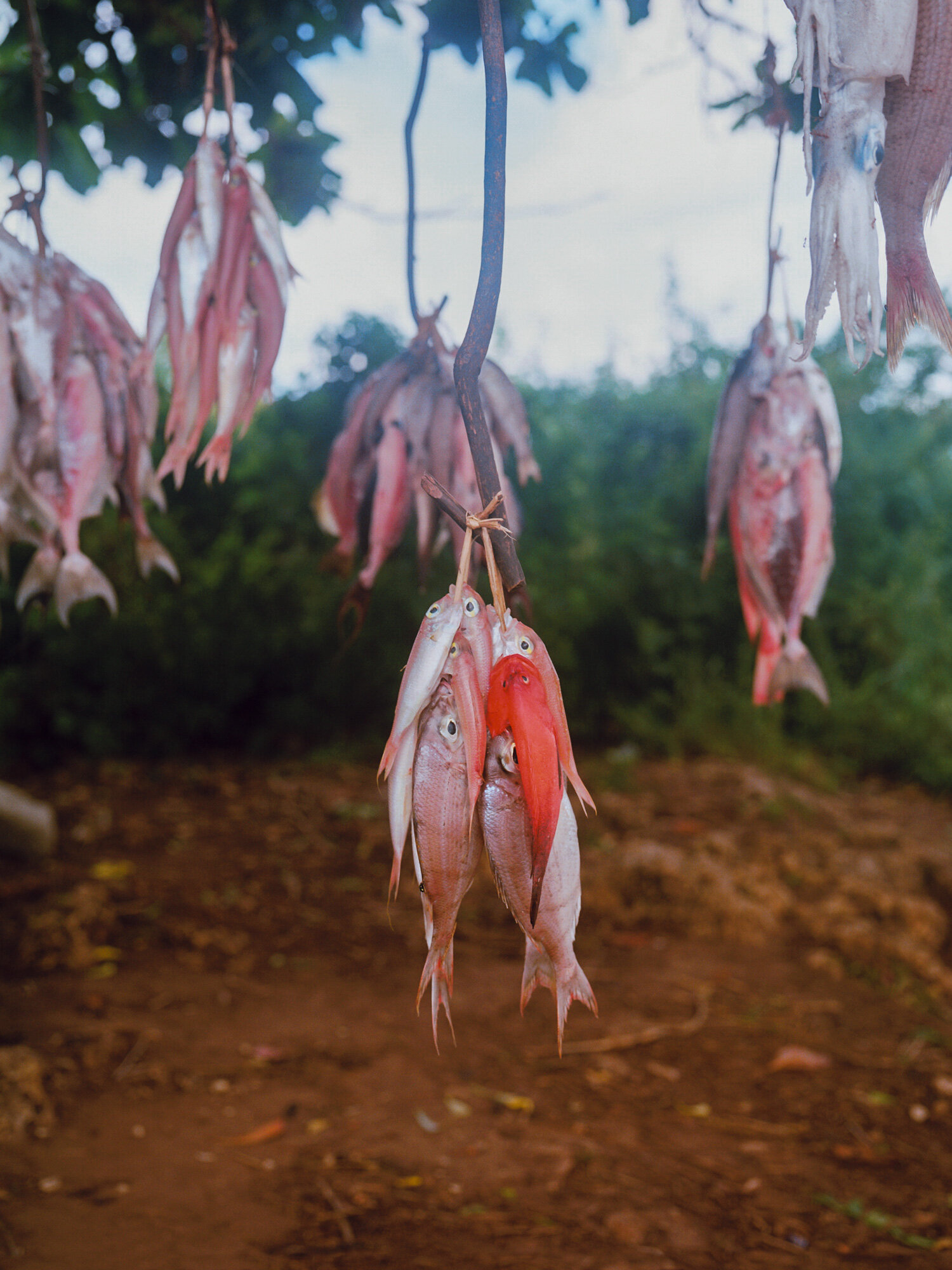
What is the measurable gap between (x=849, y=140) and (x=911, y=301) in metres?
0.12

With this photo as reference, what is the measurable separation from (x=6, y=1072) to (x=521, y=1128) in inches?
42.3

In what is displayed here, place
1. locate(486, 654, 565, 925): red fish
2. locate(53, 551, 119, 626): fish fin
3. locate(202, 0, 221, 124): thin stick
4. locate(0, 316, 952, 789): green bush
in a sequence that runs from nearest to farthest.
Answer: locate(486, 654, 565, 925): red fish → locate(202, 0, 221, 124): thin stick → locate(53, 551, 119, 626): fish fin → locate(0, 316, 952, 789): green bush

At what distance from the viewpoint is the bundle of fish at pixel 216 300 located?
3.47 ft

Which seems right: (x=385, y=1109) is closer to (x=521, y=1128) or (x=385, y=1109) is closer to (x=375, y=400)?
(x=521, y=1128)

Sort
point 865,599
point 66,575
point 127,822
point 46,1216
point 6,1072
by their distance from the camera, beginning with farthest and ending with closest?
point 865,599 < point 127,822 < point 6,1072 < point 46,1216 < point 66,575

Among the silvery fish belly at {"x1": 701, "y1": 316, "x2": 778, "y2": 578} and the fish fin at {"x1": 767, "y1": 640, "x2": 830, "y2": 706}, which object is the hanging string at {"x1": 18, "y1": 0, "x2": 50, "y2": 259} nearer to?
the silvery fish belly at {"x1": 701, "y1": 316, "x2": 778, "y2": 578}

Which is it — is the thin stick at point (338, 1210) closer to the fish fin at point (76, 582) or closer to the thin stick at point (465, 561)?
the fish fin at point (76, 582)

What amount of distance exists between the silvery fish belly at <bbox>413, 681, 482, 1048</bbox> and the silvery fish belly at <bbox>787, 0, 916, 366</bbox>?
360mm

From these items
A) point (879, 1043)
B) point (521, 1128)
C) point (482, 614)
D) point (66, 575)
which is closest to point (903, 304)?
point (482, 614)

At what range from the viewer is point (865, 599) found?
529 cm

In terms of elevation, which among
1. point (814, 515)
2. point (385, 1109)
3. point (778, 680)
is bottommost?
point (385, 1109)

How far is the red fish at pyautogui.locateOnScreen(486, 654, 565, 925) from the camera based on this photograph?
0.63 m

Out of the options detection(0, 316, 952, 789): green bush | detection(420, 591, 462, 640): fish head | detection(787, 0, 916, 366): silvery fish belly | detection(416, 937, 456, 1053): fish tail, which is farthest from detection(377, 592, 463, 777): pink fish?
detection(0, 316, 952, 789): green bush

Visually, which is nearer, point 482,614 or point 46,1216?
point 482,614
